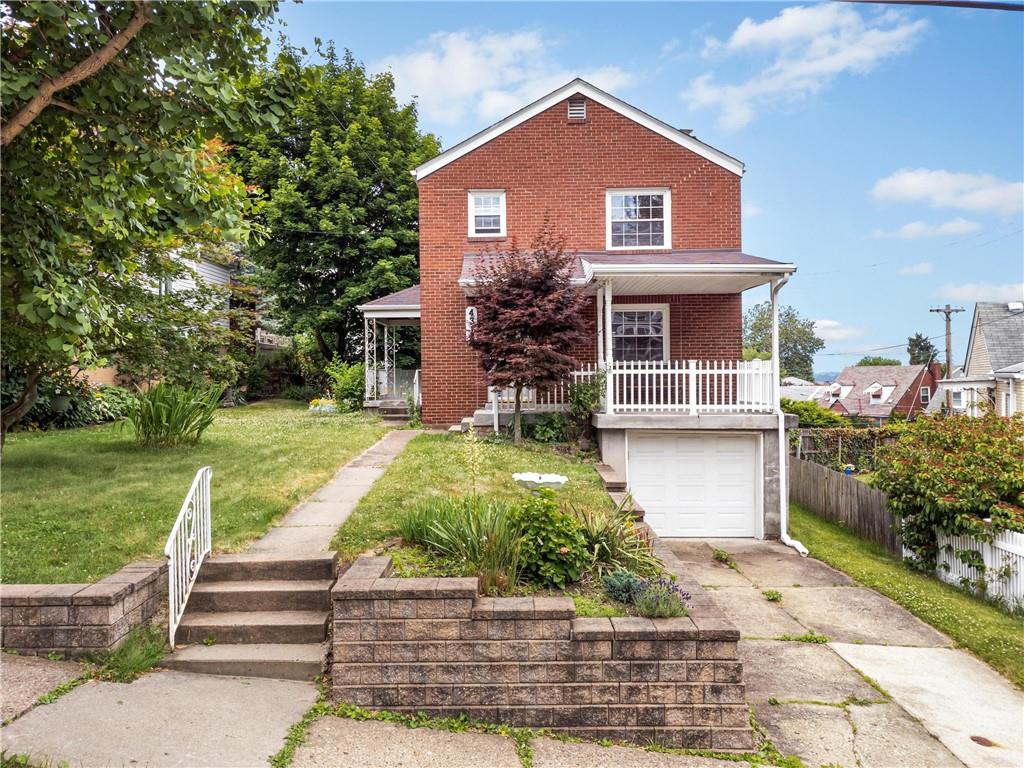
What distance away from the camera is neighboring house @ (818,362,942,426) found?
4141cm

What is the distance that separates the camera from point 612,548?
552cm

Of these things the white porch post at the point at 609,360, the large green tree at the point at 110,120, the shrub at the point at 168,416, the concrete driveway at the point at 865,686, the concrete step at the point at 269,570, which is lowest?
the concrete driveway at the point at 865,686

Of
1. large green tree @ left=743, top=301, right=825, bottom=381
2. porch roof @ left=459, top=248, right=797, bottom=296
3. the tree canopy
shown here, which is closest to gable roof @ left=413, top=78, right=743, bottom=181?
porch roof @ left=459, top=248, right=797, bottom=296

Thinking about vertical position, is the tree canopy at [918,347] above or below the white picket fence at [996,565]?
above

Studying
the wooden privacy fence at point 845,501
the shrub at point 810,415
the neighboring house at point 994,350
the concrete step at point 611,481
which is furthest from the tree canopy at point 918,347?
the concrete step at point 611,481

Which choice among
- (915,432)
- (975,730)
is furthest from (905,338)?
(975,730)

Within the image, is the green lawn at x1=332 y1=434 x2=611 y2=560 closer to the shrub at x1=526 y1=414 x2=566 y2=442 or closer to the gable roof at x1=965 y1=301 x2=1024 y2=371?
the shrub at x1=526 y1=414 x2=566 y2=442

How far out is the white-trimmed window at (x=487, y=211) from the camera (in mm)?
14195

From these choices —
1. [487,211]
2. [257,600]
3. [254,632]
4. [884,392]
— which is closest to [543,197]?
[487,211]

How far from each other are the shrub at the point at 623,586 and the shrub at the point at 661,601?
0.05 m

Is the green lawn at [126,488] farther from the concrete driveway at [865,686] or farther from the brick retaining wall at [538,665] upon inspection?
the concrete driveway at [865,686]

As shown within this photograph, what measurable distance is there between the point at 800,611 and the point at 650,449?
4.68 metres

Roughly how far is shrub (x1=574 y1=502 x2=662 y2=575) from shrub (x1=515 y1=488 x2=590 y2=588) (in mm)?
325

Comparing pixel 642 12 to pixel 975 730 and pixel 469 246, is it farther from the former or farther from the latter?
pixel 975 730
